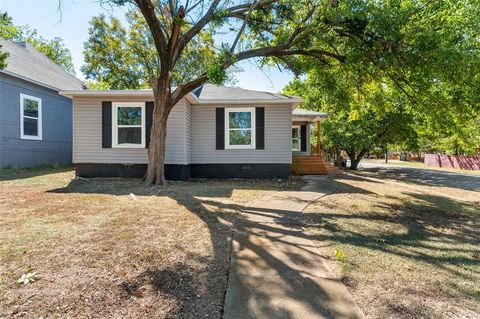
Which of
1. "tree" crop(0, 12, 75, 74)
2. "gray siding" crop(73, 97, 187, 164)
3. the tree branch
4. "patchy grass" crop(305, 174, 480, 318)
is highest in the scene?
"tree" crop(0, 12, 75, 74)

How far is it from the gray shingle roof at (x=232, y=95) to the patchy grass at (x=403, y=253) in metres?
5.01

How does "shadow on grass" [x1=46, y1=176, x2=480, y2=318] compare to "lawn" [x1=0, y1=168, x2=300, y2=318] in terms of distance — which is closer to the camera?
"lawn" [x1=0, y1=168, x2=300, y2=318]

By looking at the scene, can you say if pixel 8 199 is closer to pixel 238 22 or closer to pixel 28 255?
pixel 28 255

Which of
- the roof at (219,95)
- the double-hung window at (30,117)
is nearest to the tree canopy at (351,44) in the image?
the roof at (219,95)

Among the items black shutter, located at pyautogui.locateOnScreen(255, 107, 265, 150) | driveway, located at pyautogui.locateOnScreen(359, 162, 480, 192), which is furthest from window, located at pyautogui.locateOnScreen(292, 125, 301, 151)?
black shutter, located at pyautogui.locateOnScreen(255, 107, 265, 150)

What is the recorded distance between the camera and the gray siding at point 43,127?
1095cm

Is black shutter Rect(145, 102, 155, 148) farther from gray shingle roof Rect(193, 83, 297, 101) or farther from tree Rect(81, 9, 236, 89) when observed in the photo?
tree Rect(81, 9, 236, 89)

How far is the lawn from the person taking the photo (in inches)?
91.8

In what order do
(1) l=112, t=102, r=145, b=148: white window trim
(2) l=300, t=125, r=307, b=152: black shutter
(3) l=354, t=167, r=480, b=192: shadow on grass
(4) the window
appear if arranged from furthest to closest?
(4) the window, (2) l=300, t=125, r=307, b=152: black shutter, (3) l=354, t=167, r=480, b=192: shadow on grass, (1) l=112, t=102, r=145, b=148: white window trim

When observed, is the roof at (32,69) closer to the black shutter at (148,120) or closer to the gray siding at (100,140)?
the gray siding at (100,140)

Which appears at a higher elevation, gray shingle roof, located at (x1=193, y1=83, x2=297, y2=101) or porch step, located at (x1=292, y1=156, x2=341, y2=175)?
gray shingle roof, located at (x1=193, y1=83, x2=297, y2=101)

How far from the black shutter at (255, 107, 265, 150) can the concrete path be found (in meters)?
6.15

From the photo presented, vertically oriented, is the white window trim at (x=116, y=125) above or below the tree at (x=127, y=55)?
below

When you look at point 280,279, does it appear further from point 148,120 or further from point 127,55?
point 127,55
